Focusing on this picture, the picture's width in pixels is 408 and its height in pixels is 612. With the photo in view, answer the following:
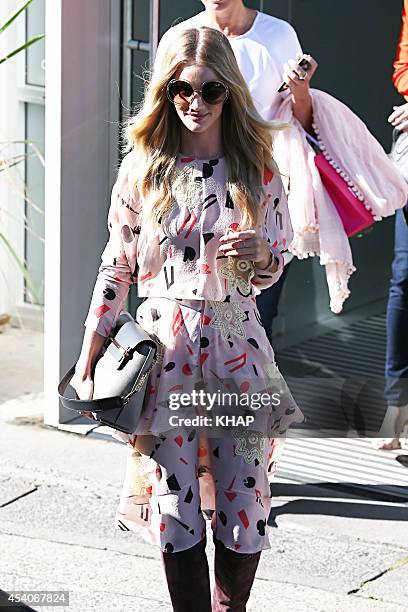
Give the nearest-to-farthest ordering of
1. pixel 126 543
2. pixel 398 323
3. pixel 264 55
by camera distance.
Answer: pixel 126 543 → pixel 264 55 → pixel 398 323

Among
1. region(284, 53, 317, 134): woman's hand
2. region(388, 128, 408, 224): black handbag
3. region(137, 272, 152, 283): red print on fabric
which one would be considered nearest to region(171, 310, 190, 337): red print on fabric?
region(137, 272, 152, 283): red print on fabric

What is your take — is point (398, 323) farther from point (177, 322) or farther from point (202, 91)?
point (202, 91)

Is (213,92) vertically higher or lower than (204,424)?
higher

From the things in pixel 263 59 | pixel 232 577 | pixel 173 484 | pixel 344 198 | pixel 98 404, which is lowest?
pixel 232 577

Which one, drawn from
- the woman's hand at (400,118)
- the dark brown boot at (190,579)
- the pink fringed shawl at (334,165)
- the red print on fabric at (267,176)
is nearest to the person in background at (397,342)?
the woman's hand at (400,118)

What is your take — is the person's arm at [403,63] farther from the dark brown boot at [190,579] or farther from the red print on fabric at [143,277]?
the dark brown boot at [190,579]

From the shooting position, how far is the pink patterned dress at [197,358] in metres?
3.31

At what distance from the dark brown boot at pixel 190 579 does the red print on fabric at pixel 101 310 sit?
66cm

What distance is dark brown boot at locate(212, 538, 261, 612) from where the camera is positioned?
3365mm

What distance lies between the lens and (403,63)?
4883 mm

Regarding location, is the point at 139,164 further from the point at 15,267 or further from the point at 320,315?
the point at 15,267

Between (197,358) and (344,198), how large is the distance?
1482 millimetres

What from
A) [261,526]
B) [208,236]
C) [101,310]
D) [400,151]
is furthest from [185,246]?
[400,151]

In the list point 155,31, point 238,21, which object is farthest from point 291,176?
point 155,31
